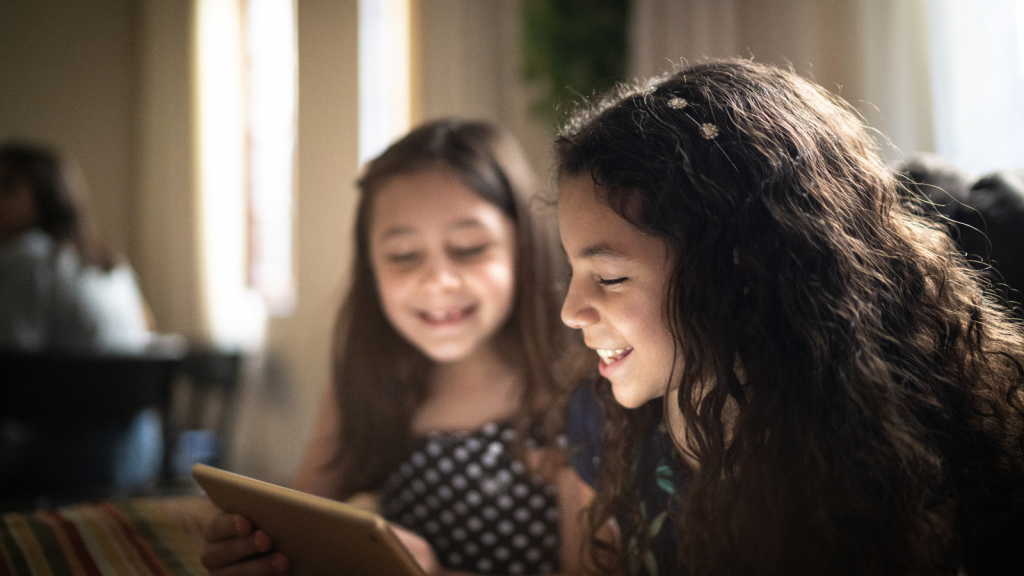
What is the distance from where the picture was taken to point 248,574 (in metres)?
0.89

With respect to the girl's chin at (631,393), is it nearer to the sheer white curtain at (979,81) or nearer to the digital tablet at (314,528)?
the digital tablet at (314,528)

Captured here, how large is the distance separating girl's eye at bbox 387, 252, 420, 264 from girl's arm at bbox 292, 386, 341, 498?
0.34m

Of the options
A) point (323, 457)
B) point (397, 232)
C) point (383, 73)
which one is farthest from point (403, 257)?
point (383, 73)

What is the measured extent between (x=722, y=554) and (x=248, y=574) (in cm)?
54

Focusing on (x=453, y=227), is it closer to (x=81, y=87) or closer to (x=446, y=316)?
(x=446, y=316)

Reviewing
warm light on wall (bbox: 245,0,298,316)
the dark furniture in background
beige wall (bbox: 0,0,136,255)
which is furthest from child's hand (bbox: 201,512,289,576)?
beige wall (bbox: 0,0,136,255)

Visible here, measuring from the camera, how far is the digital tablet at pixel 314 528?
711mm

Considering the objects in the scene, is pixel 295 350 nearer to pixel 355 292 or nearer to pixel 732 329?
pixel 355 292

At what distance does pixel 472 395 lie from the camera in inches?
52.8

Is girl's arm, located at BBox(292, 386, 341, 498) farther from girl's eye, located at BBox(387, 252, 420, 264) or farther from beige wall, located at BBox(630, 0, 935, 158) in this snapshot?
beige wall, located at BBox(630, 0, 935, 158)

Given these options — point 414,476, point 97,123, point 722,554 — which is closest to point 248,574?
point 414,476

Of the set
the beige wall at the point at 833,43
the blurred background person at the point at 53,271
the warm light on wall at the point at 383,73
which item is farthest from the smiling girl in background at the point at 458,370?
the warm light on wall at the point at 383,73

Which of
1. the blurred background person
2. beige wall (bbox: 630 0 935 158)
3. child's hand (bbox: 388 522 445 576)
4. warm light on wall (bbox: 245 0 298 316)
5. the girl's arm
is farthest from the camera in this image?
warm light on wall (bbox: 245 0 298 316)

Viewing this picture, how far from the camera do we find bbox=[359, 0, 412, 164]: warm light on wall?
347 cm
